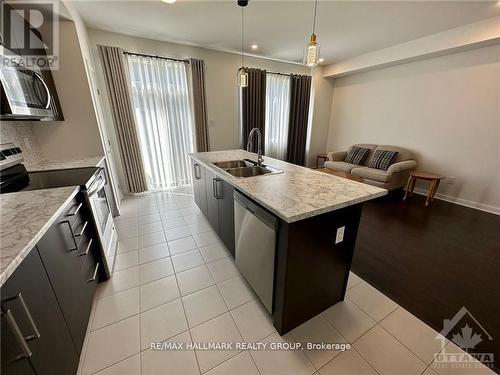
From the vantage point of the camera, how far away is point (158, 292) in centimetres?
171

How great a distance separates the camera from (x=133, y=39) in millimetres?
3271

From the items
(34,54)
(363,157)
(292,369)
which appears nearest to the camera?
(292,369)

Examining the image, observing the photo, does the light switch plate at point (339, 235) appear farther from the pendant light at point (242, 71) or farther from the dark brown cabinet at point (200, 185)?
the pendant light at point (242, 71)

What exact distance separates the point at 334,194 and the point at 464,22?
3793 millimetres

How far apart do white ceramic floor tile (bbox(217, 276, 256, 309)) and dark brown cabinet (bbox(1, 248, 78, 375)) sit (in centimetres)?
97

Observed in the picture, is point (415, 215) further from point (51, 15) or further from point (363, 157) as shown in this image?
point (51, 15)

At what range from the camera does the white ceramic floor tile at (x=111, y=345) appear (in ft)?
3.97

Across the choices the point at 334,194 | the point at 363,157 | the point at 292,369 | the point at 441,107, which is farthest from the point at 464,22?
the point at 292,369

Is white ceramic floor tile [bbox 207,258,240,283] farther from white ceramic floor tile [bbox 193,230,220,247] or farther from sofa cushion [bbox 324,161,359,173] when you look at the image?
sofa cushion [bbox 324,161,359,173]

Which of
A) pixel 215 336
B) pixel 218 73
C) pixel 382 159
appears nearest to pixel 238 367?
pixel 215 336

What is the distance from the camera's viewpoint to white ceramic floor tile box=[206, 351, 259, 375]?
118 centimetres
